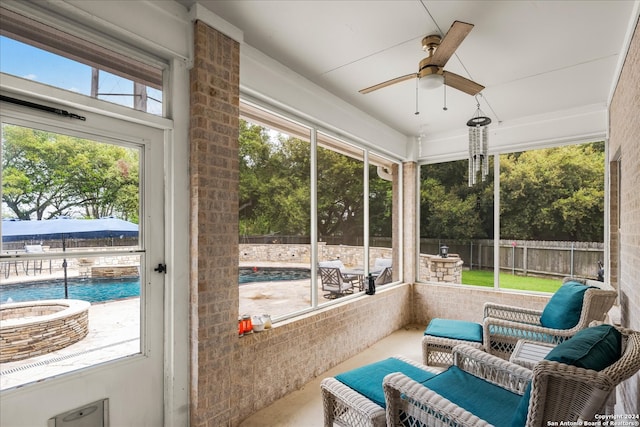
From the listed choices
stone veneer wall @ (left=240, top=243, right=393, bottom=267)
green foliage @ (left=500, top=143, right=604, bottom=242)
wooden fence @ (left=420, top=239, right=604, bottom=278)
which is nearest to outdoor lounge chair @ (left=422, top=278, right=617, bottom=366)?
wooden fence @ (left=420, top=239, right=604, bottom=278)

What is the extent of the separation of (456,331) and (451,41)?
2.54 meters

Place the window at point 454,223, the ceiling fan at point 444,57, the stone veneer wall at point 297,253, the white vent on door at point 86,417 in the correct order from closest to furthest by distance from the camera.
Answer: the white vent on door at point 86,417 < the ceiling fan at point 444,57 < the stone veneer wall at point 297,253 < the window at point 454,223

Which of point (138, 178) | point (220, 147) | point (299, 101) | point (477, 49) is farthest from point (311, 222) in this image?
point (477, 49)

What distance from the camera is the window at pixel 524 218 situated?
4008 mm

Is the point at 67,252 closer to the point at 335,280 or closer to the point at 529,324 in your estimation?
the point at 335,280

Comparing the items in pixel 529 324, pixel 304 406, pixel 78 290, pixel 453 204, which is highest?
pixel 453 204

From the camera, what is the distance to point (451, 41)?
2.00 metres

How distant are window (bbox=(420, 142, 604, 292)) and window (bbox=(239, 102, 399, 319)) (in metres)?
1.36

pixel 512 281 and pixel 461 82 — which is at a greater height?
pixel 461 82

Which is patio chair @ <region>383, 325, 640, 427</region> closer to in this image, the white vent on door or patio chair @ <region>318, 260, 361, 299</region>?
the white vent on door

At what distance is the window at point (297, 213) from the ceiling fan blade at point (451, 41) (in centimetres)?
145

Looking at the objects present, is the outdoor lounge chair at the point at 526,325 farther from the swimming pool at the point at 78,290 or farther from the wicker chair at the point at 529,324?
the swimming pool at the point at 78,290

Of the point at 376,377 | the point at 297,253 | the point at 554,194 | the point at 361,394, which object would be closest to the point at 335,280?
the point at 297,253

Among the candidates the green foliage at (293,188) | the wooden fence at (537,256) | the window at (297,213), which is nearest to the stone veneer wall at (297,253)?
the window at (297,213)
